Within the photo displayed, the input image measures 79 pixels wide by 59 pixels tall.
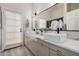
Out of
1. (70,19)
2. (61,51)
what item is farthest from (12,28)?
(61,51)

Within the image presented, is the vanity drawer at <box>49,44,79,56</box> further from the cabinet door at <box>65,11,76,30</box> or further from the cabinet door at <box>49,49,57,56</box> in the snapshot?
the cabinet door at <box>65,11,76,30</box>

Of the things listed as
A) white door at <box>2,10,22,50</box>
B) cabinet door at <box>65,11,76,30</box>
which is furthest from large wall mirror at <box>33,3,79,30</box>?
white door at <box>2,10,22,50</box>

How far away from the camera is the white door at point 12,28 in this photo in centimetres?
258

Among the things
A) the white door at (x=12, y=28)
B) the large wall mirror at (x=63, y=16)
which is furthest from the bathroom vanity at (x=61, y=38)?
the white door at (x=12, y=28)

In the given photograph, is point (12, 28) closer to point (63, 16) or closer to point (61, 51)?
point (63, 16)

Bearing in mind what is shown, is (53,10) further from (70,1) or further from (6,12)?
(6,12)

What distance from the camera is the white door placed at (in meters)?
2.58

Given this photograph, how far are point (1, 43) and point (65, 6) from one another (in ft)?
6.20

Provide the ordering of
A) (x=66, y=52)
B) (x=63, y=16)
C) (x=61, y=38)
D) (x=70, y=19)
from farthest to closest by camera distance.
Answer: (x=63, y=16)
(x=70, y=19)
(x=61, y=38)
(x=66, y=52)

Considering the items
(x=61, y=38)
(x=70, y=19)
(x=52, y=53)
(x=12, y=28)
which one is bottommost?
(x=52, y=53)

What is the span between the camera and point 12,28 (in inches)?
111

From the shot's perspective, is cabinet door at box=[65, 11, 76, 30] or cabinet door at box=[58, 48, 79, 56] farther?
cabinet door at box=[65, 11, 76, 30]

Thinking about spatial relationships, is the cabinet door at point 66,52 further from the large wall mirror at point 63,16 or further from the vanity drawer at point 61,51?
the large wall mirror at point 63,16

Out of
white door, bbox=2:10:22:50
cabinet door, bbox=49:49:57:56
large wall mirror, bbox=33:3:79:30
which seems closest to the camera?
cabinet door, bbox=49:49:57:56
